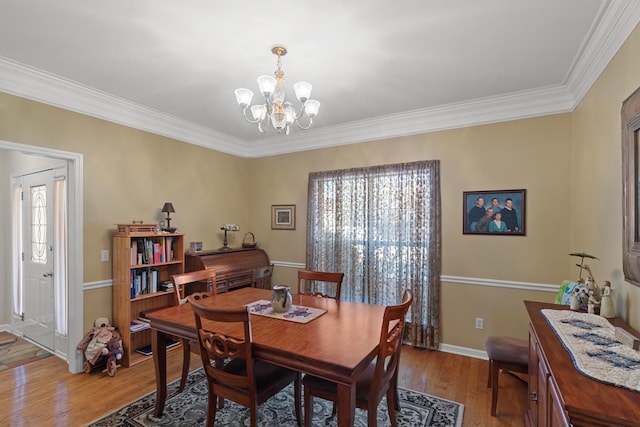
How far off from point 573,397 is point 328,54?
2.42 m

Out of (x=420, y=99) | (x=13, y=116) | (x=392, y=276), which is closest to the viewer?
(x=13, y=116)

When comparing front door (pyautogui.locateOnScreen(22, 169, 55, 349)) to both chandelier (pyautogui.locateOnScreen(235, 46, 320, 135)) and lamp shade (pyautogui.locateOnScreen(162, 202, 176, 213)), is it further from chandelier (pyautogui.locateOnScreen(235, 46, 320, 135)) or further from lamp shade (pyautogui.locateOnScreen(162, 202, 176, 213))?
chandelier (pyautogui.locateOnScreen(235, 46, 320, 135))

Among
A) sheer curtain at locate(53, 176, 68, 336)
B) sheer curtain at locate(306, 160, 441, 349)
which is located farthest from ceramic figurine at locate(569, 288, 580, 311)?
sheer curtain at locate(53, 176, 68, 336)

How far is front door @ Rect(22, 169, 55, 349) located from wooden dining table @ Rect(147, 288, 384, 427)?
2.23m

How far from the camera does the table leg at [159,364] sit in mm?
2287

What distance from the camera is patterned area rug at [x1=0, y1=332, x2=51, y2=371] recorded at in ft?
10.5

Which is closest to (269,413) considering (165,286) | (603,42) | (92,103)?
(165,286)

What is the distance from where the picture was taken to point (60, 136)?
2.92m

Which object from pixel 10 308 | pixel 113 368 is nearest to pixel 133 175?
pixel 113 368

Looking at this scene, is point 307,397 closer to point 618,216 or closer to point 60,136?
point 618,216

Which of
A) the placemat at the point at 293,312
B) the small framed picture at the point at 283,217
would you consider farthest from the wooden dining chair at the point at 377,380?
the small framed picture at the point at 283,217

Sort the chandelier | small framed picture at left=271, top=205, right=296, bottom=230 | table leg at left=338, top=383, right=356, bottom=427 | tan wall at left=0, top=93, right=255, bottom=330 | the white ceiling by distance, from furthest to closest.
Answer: small framed picture at left=271, top=205, right=296, bottom=230, tan wall at left=0, top=93, right=255, bottom=330, the chandelier, the white ceiling, table leg at left=338, top=383, right=356, bottom=427

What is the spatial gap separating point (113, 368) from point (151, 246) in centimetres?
123

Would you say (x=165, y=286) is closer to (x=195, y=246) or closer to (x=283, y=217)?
(x=195, y=246)
